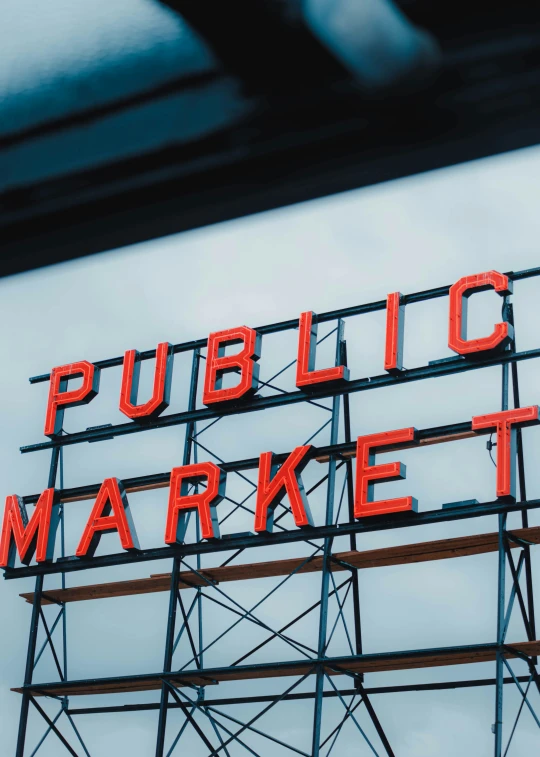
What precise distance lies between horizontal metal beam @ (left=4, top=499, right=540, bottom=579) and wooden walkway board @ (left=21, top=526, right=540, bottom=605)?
276mm

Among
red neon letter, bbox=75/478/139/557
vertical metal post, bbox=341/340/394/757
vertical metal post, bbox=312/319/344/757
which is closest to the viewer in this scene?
vertical metal post, bbox=312/319/344/757

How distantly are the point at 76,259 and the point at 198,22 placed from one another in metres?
0.23

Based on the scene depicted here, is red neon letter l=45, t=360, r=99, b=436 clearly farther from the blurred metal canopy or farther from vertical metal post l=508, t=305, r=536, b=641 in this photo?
the blurred metal canopy

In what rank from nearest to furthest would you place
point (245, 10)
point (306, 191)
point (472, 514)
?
point (245, 10) < point (306, 191) < point (472, 514)

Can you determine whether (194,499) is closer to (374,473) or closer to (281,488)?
(281,488)

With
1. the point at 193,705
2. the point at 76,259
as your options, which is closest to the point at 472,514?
the point at 193,705

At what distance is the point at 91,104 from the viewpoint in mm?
789

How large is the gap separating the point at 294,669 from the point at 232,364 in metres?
4.48

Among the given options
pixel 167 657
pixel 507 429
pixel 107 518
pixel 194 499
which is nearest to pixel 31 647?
pixel 107 518

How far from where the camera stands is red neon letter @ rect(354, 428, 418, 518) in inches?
580

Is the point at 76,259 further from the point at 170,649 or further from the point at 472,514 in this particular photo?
the point at 170,649

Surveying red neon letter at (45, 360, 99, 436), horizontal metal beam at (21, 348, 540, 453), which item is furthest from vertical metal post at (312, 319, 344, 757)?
red neon letter at (45, 360, 99, 436)

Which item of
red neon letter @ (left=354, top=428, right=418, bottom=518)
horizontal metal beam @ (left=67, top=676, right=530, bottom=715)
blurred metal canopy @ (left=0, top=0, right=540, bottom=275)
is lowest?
blurred metal canopy @ (left=0, top=0, right=540, bottom=275)

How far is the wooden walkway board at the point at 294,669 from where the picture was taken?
13.7 meters
